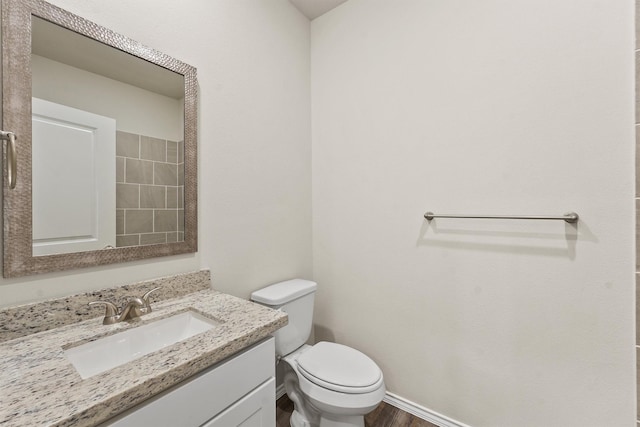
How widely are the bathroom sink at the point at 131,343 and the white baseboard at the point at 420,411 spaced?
96 centimetres

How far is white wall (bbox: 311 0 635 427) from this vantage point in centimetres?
111

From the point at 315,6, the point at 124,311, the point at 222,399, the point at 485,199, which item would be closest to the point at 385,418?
the point at 222,399

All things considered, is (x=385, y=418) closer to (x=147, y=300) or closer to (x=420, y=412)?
(x=420, y=412)

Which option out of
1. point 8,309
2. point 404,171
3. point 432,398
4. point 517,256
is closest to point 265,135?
point 404,171

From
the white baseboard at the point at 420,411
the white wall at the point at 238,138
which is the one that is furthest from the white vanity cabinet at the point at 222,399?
the white baseboard at the point at 420,411

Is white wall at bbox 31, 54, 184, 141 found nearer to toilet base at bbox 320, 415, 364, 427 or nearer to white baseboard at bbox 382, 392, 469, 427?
toilet base at bbox 320, 415, 364, 427

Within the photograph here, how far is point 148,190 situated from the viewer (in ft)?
3.83

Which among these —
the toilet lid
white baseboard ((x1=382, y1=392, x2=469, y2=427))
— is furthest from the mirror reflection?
white baseboard ((x1=382, y1=392, x2=469, y2=427))

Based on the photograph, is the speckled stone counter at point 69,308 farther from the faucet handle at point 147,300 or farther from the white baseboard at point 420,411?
the white baseboard at point 420,411

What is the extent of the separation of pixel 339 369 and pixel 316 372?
11 cm

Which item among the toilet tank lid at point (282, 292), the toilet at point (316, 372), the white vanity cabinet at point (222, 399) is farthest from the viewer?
the toilet tank lid at point (282, 292)

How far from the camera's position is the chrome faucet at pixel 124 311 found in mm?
964

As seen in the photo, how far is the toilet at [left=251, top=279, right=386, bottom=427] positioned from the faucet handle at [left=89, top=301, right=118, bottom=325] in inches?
24.9

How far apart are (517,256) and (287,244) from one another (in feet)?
4.04
